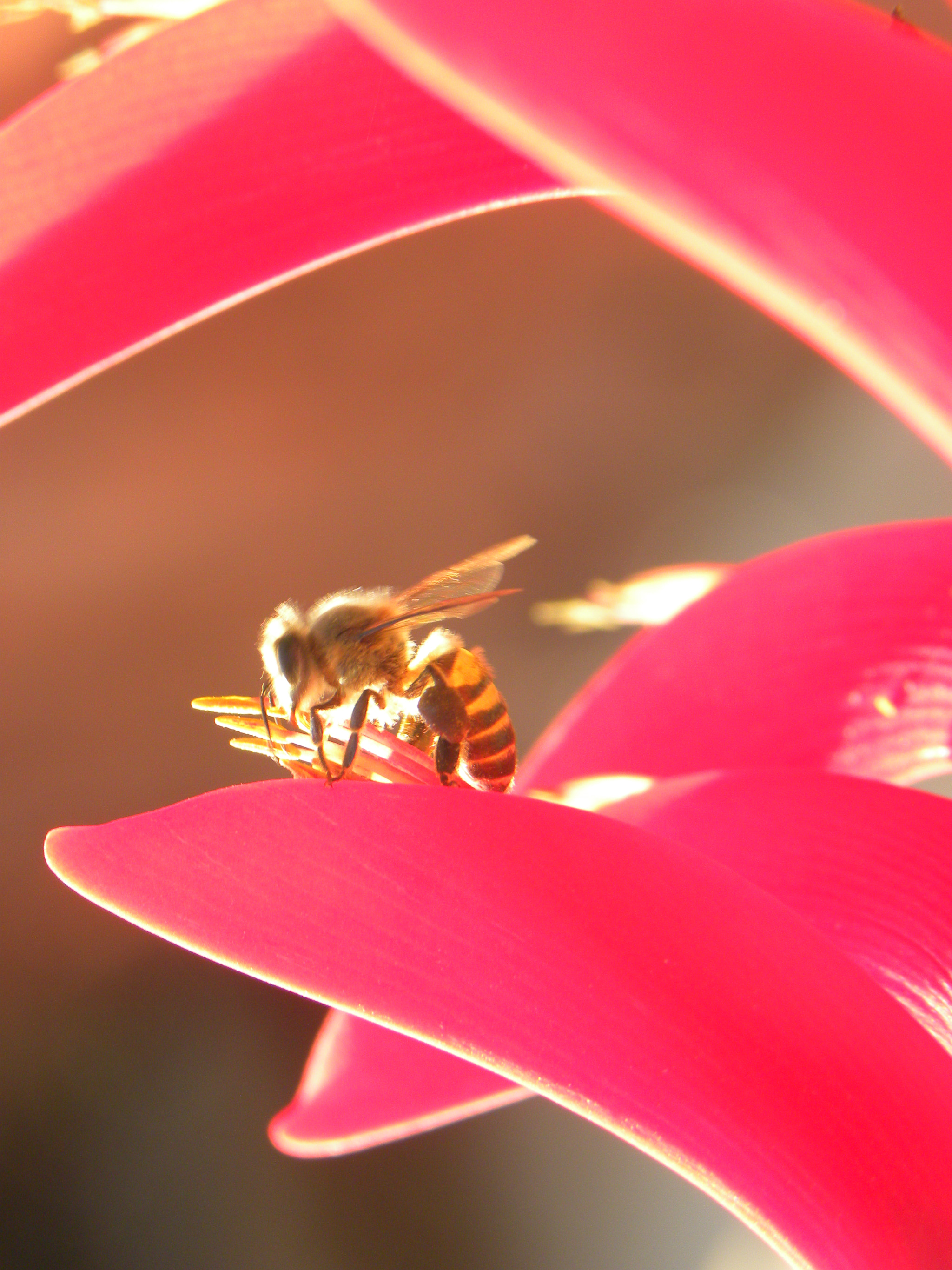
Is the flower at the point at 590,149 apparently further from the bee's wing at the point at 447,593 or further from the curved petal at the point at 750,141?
the bee's wing at the point at 447,593

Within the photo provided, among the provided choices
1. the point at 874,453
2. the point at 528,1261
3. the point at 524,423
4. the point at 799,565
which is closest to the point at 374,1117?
the point at 799,565

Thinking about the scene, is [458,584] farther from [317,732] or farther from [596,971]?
[596,971]

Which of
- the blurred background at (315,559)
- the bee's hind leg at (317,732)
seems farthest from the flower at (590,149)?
the blurred background at (315,559)

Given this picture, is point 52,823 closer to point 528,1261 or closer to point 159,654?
point 159,654

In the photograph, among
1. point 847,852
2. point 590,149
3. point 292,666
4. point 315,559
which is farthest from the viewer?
point 315,559

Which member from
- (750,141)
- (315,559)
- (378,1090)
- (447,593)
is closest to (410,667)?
(447,593)

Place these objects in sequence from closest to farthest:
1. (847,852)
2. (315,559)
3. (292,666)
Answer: (847,852) → (292,666) → (315,559)

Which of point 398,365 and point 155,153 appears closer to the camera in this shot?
point 155,153

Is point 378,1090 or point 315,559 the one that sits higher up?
point 315,559
